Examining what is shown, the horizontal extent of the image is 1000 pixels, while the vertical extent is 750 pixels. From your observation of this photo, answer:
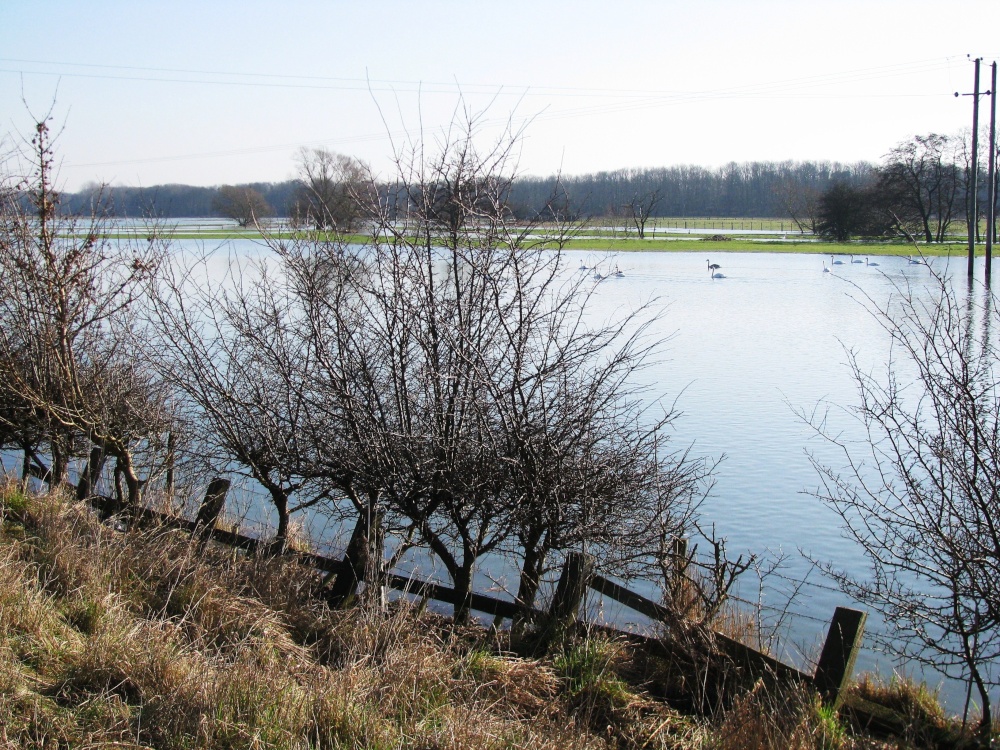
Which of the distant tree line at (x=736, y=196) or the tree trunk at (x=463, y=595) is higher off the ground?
the distant tree line at (x=736, y=196)

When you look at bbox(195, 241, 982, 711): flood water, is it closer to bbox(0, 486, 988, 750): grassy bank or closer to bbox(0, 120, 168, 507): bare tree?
bbox(0, 486, 988, 750): grassy bank

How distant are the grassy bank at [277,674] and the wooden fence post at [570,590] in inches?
7.3

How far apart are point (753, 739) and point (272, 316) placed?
559 cm

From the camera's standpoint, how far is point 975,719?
6.89 metres

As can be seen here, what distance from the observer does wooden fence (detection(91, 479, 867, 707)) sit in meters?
6.24

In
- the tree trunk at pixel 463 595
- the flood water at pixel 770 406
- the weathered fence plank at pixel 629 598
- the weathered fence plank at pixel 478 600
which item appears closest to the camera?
the weathered fence plank at pixel 629 598

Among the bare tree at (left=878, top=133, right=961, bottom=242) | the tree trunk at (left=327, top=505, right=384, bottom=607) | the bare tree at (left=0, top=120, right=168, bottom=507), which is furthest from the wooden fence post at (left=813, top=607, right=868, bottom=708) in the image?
the bare tree at (left=878, top=133, right=961, bottom=242)

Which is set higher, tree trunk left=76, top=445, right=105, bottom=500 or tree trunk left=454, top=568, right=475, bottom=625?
tree trunk left=76, top=445, right=105, bottom=500

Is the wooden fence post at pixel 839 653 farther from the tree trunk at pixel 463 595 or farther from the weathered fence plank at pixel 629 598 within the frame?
the tree trunk at pixel 463 595

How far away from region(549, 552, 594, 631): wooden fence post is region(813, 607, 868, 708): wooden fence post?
1.72 metres

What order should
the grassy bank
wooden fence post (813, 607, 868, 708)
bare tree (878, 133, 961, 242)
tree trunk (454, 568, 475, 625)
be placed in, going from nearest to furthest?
the grassy bank < wooden fence post (813, 607, 868, 708) < tree trunk (454, 568, 475, 625) < bare tree (878, 133, 961, 242)

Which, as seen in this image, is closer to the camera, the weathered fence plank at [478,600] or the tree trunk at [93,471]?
the weathered fence plank at [478,600]

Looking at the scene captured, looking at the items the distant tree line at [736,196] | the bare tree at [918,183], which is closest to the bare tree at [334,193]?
the distant tree line at [736,196]

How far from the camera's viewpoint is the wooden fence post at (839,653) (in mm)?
6188
